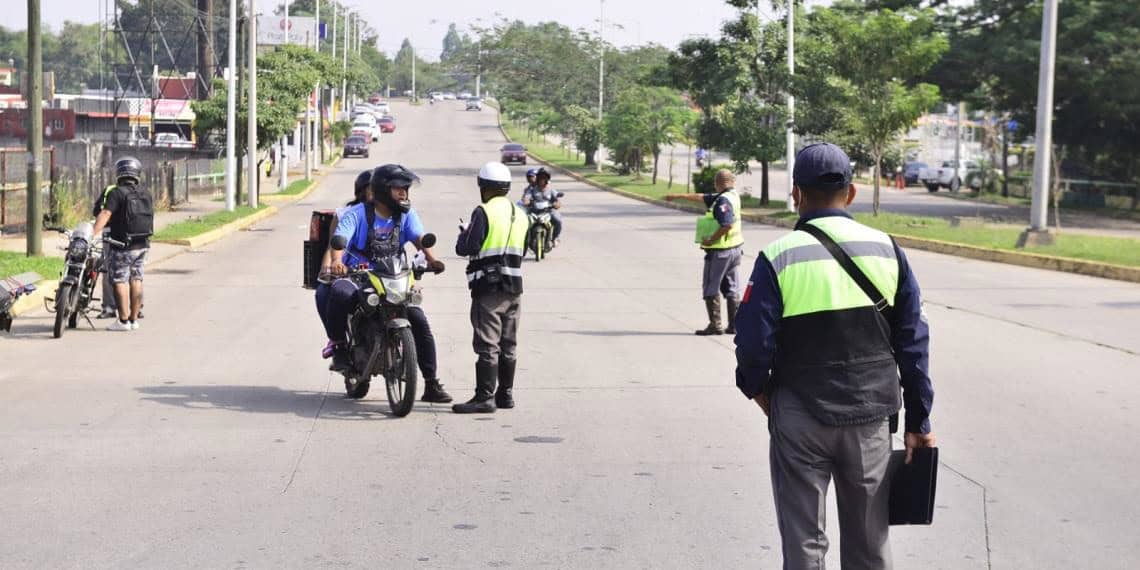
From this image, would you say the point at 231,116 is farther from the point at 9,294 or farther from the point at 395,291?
the point at 395,291

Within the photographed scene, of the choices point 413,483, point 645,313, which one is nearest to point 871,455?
point 413,483

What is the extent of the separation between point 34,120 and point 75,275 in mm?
6773

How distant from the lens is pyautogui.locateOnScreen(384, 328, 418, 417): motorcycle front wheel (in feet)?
31.5

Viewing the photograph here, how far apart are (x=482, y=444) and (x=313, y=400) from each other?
2.13 metres

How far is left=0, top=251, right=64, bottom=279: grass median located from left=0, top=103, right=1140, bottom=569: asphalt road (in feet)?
7.99

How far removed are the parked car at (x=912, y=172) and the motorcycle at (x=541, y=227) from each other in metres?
49.6

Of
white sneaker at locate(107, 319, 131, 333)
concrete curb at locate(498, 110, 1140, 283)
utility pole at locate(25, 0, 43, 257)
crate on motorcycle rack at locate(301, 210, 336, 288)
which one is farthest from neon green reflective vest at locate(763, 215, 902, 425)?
utility pole at locate(25, 0, 43, 257)

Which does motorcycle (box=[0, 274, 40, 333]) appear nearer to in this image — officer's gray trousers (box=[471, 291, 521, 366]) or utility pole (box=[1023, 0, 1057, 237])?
officer's gray trousers (box=[471, 291, 521, 366])

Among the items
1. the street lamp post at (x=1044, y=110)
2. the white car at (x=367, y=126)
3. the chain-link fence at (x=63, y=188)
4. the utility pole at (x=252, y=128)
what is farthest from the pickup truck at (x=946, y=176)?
the street lamp post at (x=1044, y=110)

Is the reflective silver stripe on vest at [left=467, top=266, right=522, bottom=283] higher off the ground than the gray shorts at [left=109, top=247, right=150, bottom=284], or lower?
higher

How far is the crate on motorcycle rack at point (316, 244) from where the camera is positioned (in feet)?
34.8

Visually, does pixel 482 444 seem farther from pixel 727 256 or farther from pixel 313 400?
pixel 727 256


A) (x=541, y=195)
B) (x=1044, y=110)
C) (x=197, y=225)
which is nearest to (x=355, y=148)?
(x=197, y=225)

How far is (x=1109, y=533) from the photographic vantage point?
697 centimetres
